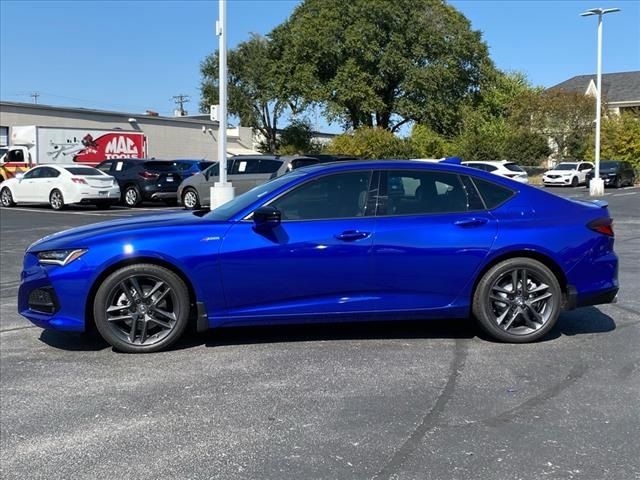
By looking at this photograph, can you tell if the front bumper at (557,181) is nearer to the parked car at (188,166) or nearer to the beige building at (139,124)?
the parked car at (188,166)

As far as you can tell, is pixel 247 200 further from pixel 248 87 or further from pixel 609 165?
pixel 248 87

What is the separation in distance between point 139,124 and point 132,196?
840 inches

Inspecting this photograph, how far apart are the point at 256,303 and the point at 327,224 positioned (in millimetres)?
835

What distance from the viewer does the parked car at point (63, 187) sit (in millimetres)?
20656

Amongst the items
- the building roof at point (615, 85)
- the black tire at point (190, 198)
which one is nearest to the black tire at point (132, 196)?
the black tire at point (190, 198)

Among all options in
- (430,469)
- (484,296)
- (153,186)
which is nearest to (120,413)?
(430,469)

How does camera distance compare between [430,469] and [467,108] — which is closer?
[430,469]

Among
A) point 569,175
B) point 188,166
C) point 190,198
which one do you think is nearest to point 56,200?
point 190,198

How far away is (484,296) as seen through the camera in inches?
215

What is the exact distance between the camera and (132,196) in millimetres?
23109

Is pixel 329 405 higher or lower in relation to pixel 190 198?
lower

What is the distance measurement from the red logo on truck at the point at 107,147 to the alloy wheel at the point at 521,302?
29.2 m

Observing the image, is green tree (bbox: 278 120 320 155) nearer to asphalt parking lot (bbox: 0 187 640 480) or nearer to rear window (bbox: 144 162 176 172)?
rear window (bbox: 144 162 176 172)

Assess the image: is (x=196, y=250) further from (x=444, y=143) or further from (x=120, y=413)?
(x=444, y=143)
